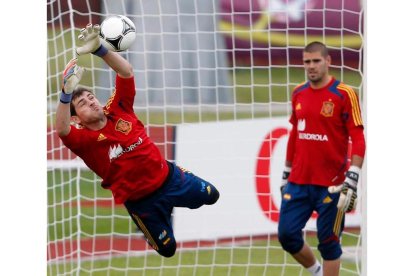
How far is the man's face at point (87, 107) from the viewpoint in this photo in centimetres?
610

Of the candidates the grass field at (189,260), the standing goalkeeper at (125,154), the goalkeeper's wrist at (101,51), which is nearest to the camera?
the goalkeeper's wrist at (101,51)

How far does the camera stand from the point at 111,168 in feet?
20.6

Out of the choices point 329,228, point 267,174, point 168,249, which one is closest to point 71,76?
point 168,249

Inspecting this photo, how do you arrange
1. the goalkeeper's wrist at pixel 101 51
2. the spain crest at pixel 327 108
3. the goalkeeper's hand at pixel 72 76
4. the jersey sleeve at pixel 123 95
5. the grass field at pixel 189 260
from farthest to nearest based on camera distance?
the grass field at pixel 189 260 → the spain crest at pixel 327 108 → the jersey sleeve at pixel 123 95 → the goalkeeper's wrist at pixel 101 51 → the goalkeeper's hand at pixel 72 76

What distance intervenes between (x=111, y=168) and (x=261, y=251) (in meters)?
2.48

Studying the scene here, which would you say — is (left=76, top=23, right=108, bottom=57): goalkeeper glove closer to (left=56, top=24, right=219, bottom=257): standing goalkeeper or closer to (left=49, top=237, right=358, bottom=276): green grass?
(left=56, top=24, right=219, bottom=257): standing goalkeeper

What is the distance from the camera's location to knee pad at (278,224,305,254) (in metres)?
6.71

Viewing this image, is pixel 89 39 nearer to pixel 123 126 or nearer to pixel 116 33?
pixel 116 33

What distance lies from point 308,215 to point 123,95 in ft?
5.57

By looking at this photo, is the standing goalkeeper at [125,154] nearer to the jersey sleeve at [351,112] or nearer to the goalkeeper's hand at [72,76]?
the goalkeeper's hand at [72,76]

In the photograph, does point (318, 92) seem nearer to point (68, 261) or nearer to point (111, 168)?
point (111, 168)

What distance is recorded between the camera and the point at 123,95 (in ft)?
20.4

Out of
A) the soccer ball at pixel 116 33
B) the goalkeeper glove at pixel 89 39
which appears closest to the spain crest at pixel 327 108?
the soccer ball at pixel 116 33

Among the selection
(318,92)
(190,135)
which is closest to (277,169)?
(190,135)
